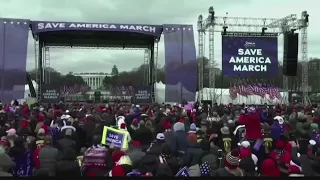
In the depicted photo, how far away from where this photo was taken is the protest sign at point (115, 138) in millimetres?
6832

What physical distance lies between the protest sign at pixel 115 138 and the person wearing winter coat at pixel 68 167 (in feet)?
3.52

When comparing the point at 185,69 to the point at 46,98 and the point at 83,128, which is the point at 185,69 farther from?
Answer: the point at 83,128

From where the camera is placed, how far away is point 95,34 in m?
30.5

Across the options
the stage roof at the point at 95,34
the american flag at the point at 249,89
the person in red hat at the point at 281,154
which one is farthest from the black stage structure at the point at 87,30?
the person in red hat at the point at 281,154

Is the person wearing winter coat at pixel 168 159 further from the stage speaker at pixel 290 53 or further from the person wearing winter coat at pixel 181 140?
A: the stage speaker at pixel 290 53

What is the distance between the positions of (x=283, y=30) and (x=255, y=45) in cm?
268

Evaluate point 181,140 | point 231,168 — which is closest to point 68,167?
point 231,168

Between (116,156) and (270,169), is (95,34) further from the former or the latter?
(270,169)

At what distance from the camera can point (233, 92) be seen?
3056 cm

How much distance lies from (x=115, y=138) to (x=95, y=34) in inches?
957

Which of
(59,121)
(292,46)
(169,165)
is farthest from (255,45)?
(169,165)

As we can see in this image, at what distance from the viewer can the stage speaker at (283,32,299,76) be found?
97.5 feet

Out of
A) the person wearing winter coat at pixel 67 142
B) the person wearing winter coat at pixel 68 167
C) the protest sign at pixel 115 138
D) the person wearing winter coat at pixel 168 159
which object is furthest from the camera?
the person wearing winter coat at pixel 67 142

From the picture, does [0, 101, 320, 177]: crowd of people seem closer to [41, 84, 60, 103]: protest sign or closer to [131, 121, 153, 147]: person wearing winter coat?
[131, 121, 153, 147]: person wearing winter coat
